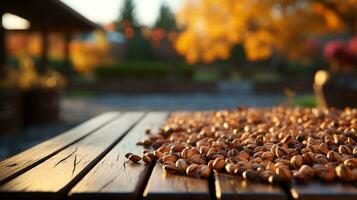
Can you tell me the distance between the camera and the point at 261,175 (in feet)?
4.86

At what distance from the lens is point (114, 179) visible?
5.03 ft

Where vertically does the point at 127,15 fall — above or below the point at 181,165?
above

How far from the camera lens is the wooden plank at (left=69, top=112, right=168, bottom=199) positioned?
137 cm

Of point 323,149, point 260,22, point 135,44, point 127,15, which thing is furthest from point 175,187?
point 127,15

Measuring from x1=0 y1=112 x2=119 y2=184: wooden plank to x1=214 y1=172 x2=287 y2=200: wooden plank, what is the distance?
2.30 feet

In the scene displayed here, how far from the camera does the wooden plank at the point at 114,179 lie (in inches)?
53.8

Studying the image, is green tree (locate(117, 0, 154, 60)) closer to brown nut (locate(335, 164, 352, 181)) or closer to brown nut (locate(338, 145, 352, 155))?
brown nut (locate(338, 145, 352, 155))

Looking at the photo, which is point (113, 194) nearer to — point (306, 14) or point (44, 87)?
point (44, 87)

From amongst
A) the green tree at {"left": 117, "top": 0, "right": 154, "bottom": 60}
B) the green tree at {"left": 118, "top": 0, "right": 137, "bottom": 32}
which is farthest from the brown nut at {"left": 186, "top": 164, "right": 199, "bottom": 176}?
the green tree at {"left": 118, "top": 0, "right": 137, "bottom": 32}

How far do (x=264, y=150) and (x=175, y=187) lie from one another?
584 millimetres

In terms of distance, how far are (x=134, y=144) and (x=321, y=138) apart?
886 mm

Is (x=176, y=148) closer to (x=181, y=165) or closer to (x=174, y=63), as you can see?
(x=181, y=165)

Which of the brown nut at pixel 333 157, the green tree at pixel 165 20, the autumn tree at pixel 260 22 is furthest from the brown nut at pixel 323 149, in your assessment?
the green tree at pixel 165 20

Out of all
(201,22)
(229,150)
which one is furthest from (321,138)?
(201,22)
